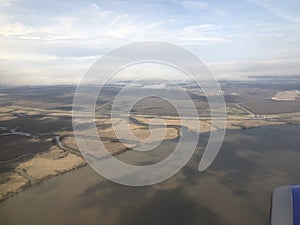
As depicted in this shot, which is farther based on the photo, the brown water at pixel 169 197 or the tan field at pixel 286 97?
the tan field at pixel 286 97

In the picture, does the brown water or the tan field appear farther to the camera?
the tan field

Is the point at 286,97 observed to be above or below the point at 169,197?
above

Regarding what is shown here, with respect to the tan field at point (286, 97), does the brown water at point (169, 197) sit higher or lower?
lower

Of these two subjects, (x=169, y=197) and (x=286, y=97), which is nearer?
(x=169, y=197)

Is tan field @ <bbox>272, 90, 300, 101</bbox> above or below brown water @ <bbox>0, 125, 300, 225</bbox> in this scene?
above

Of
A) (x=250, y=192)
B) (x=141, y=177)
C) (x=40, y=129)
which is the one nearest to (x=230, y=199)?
(x=250, y=192)

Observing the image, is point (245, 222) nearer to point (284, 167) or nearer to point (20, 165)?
point (284, 167)

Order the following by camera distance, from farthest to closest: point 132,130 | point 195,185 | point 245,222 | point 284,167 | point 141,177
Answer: point 132,130, point 284,167, point 141,177, point 195,185, point 245,222

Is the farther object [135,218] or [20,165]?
[20,165]
